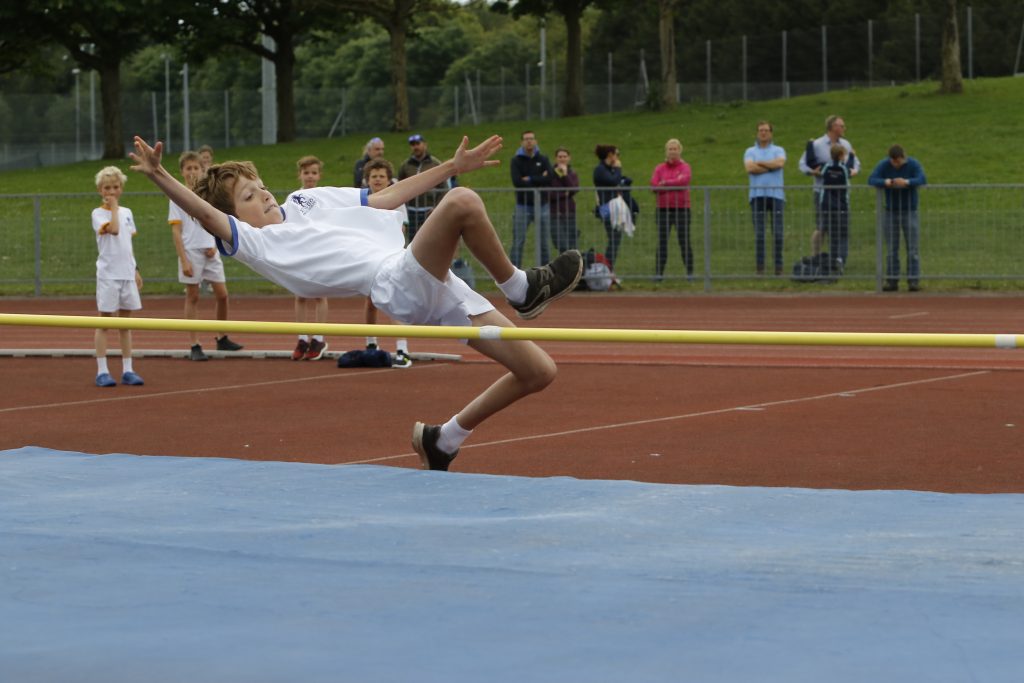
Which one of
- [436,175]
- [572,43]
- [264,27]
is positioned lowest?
[436,175]

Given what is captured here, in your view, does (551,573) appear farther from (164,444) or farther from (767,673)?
(164,444)

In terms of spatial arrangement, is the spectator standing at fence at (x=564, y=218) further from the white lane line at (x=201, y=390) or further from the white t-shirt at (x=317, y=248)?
the white t-shirt at (x=317, y=248)

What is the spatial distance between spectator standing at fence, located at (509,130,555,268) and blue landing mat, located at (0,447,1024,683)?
40.7 feet

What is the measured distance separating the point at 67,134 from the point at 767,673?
47719 millimetres

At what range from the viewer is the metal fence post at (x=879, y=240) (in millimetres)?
18172

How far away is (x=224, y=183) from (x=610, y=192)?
41.3 feet

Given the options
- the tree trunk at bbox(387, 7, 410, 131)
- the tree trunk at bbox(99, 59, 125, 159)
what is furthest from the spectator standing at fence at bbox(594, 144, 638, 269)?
the tree trunk at bbox(99, 59, 125, 159)

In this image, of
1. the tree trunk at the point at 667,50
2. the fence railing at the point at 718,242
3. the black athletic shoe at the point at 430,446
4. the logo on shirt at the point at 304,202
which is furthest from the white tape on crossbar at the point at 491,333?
the tree trunk at the point at 667,50

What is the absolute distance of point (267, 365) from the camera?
13.2m

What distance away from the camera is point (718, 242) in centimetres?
1892

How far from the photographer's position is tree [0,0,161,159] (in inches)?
1641

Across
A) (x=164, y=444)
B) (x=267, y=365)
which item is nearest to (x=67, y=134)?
(x=267, y=365)

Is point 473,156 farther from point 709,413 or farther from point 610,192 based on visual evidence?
point 610,192

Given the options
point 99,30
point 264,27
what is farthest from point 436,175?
point 264,27
